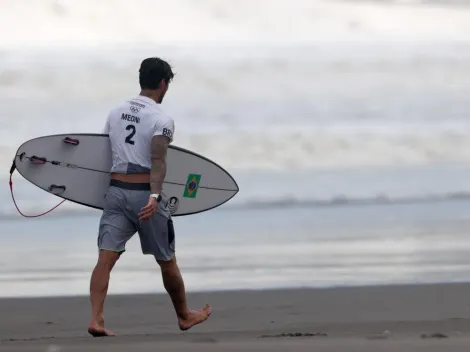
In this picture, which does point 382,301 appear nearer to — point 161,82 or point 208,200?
point 208,200

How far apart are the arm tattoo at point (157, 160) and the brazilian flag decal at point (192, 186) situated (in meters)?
1.00

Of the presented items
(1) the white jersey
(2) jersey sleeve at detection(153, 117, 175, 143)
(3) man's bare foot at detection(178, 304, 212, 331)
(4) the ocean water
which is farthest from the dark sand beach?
(2) jersey sleeve at detection(153, 117, 175, 143)

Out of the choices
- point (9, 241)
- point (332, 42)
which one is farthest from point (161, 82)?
point (332, 42)

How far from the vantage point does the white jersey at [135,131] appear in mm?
5688

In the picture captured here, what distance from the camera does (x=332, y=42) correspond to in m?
39.2

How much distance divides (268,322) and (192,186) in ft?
2.81

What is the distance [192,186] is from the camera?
6.70 m

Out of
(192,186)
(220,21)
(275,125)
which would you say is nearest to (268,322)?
(192,186)

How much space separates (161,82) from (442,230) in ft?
19.5

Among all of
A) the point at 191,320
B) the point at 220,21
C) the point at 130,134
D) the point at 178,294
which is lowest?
the point at 191,320

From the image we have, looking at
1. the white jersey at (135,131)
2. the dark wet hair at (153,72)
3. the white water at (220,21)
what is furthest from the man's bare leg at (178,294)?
the white water at (220,21)

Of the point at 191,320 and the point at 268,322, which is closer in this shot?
the point at 191,320

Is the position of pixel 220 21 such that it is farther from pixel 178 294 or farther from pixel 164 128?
pixel 164 128

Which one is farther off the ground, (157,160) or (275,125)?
(275,125)
